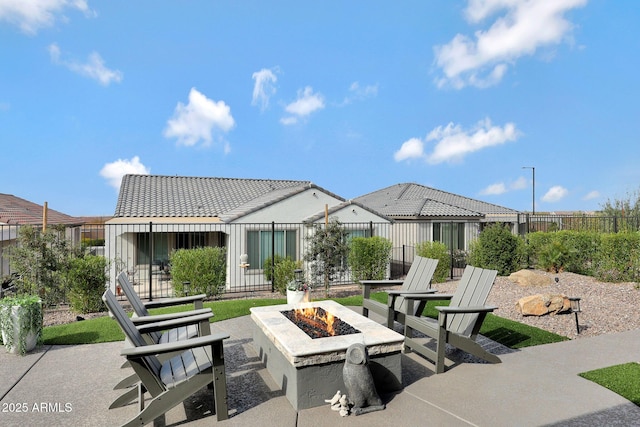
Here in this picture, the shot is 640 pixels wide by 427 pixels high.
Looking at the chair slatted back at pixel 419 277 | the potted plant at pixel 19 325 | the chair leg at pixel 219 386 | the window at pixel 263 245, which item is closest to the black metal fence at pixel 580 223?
the window at pixel 263 245

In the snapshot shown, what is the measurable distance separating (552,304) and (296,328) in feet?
19.2

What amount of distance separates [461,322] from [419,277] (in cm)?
149

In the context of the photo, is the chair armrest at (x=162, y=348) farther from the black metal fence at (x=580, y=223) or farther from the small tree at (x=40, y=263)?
the black metal fence at (x=580, y=223)

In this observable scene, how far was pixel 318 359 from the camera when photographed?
12.7 feet

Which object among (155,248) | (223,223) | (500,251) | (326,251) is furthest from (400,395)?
(155,248)

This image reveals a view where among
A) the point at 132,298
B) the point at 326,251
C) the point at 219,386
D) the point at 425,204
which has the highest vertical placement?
the point at 425,204

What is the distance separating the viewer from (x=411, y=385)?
4422 millimetres

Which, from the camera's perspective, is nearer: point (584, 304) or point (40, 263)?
point (584, 304)

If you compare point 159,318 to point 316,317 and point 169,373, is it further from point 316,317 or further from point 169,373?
point 316,317

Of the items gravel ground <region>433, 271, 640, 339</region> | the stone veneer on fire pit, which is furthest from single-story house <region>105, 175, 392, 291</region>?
the stone veneer on fire pit

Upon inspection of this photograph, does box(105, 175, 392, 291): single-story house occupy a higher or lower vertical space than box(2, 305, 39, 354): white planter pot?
higher

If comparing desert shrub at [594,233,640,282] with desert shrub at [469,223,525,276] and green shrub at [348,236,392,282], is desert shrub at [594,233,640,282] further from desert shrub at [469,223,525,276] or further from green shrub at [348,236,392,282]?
green shrub at [348,236,392,282]

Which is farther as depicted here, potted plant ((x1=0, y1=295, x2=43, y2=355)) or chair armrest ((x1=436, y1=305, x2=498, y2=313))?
potted plant ((x1=0, y1=295, x2=43, y2=355))

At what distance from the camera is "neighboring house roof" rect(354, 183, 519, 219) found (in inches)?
789
